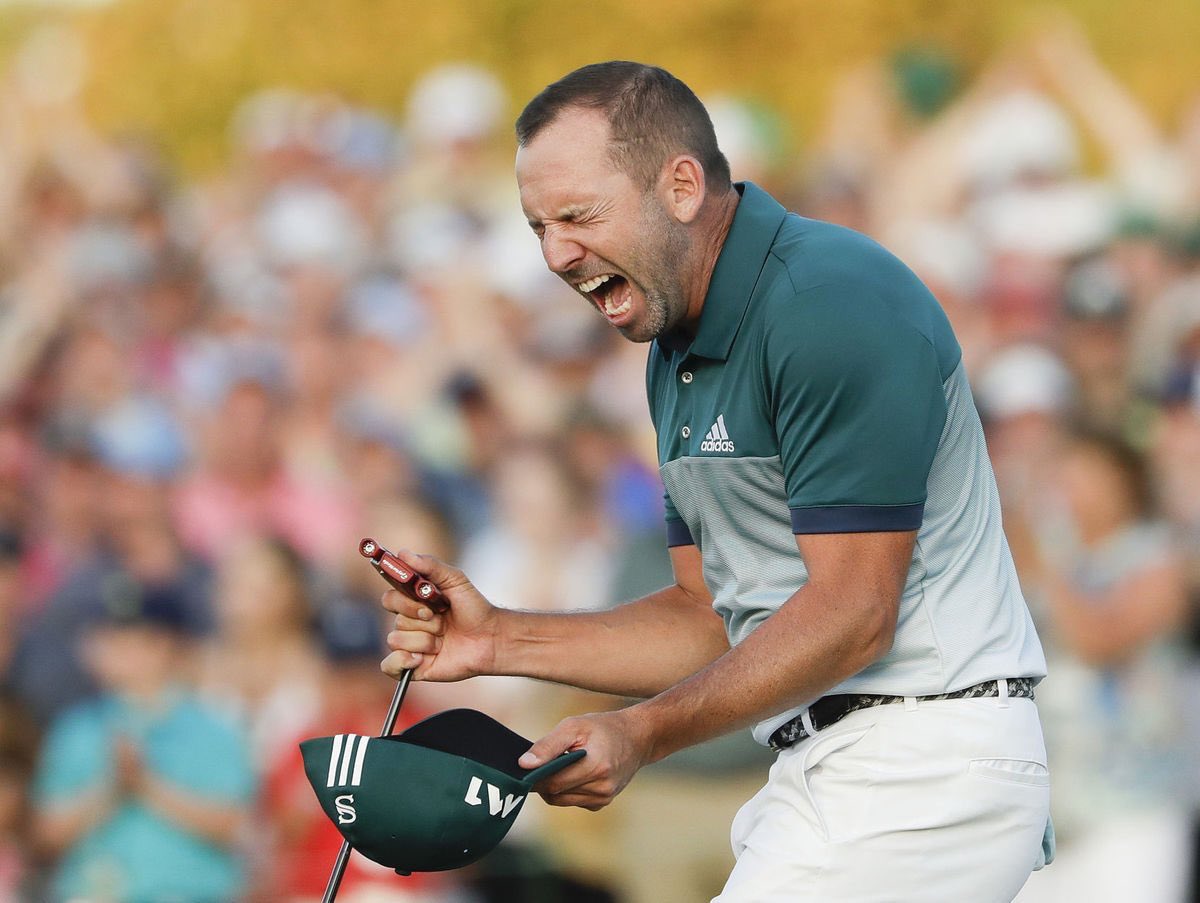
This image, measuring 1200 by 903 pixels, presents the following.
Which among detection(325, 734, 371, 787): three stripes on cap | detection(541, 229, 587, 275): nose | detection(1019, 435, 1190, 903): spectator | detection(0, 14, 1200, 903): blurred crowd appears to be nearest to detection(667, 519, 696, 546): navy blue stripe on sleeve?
detection(541, 229, 587, 275): nose

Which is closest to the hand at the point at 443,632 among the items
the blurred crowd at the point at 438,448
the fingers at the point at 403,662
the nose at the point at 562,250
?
the fingers at the point at 403,662

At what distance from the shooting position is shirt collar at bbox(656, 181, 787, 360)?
315 centimetres

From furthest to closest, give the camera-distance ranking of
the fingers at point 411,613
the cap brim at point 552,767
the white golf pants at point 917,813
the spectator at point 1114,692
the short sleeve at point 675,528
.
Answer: the spectator at point 1114,692 → the short sleeve at point 675,528 → the fingers at point 411,613 → the white golf pants at point 917,813 → the cap brim at point 552,767

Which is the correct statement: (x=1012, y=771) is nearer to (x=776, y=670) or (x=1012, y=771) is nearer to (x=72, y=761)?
(x=776, y=670)

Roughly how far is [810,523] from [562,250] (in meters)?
0.68

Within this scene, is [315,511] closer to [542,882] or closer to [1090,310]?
[542,882]

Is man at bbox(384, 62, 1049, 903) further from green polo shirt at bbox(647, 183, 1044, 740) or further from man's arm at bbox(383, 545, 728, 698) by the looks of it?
man's arm at bbox(383, 545, 728, 698)

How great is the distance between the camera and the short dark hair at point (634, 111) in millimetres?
3137

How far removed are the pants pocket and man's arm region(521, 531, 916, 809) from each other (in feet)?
0.96

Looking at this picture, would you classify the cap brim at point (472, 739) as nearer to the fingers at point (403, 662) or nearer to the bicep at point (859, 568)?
the fingers at point (403, 662)

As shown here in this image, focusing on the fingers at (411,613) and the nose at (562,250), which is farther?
the fingers at (411,613)

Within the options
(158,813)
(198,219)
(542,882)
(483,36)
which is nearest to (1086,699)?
(542,882)

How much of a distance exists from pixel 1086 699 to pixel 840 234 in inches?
139

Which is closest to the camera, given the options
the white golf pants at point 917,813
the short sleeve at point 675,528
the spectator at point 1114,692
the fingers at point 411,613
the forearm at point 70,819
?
the white golf pants at point 917,813
